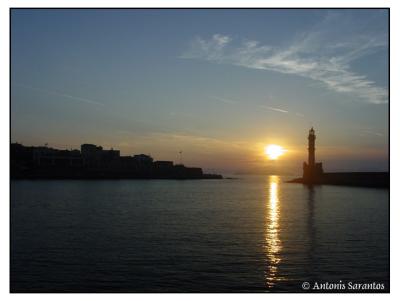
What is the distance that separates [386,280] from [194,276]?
26.4ft

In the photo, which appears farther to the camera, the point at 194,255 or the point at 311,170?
→ the point at 311,170

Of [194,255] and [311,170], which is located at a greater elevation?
[311,170]

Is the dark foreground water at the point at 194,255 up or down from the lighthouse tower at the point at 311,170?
down

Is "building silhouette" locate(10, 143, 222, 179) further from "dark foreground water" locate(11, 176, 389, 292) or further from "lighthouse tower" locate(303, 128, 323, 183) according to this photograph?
"dark foreground water" locate(11, 176, 389, 292)

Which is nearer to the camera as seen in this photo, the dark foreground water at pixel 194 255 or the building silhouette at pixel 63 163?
the dark foreground water at pixel 194 255

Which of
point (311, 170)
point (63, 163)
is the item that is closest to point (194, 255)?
point (311, 170)

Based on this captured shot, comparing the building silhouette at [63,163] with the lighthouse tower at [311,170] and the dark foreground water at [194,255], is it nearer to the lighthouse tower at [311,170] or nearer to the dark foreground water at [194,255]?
the lighthouse tower at [311,170]

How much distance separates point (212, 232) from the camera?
2973 centimetres

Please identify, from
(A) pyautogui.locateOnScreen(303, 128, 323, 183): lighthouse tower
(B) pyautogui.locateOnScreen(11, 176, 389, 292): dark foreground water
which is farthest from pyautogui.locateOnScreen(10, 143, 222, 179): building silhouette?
(B) pyautogui.locateOnScreen(11, 176, 389, 292): dark foreground water

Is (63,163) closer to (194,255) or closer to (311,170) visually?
(311,170)

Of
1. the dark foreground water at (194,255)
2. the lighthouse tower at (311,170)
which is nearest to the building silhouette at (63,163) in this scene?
the lighthouse tower at (311,170)

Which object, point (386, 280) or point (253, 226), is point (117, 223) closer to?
point (253, 226)
